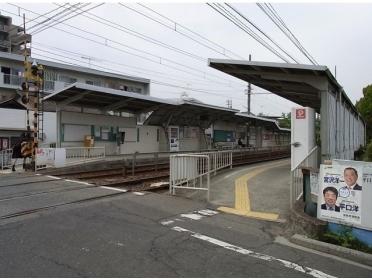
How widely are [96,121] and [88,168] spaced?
18.5 ft

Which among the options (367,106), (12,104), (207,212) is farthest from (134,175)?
(367,106)

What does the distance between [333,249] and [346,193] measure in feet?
3.65

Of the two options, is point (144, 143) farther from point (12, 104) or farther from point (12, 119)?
point (12, 104)

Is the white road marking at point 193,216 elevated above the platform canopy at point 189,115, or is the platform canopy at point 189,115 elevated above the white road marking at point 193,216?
the platform canopy at point 189,115

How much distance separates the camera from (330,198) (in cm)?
713

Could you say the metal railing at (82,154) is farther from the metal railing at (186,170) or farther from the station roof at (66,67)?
the station roof at (66,67)

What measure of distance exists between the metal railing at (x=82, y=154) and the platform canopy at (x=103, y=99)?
2281 mm

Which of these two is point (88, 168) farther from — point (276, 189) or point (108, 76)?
point (108, 76)

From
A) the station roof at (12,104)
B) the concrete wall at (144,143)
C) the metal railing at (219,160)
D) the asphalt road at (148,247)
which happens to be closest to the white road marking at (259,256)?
the asphalt road at (148,247)

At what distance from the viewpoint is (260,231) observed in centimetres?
752

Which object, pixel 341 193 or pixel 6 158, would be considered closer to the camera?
pixel 341 193

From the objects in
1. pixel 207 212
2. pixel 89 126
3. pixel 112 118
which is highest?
pixel 112 118

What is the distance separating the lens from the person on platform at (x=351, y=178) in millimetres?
6836

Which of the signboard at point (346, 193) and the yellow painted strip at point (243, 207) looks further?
the yellow painted strip at point (243, 207)
